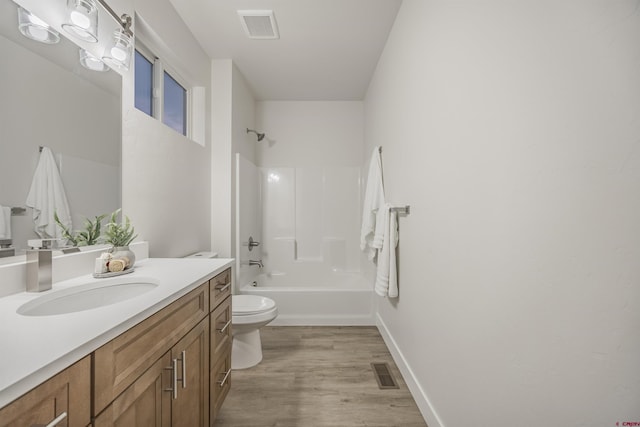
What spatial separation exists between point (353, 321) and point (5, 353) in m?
2.63

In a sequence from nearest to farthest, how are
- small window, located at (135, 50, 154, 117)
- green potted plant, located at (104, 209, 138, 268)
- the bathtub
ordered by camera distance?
green potted plant, located at (104, 209, 138, 268) < small window, located at (135, 50, 154, 117) < the bathtub

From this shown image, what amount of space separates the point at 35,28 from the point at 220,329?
143cm

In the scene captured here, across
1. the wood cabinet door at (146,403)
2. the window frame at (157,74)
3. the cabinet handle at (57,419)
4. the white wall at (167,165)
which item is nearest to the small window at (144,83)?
the window frame at (157,74)

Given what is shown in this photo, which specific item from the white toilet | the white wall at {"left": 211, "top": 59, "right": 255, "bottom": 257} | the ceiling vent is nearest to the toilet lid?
the white toilet

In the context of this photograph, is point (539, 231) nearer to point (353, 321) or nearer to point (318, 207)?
point (353, 321)

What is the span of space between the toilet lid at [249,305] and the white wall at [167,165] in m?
0.55

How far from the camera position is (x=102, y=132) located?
1319mm

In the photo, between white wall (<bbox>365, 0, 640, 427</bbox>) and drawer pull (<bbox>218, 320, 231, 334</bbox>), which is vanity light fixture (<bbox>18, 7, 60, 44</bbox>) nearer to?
drawer pull (<bbox>218, 320, 231, 334</bbox>)

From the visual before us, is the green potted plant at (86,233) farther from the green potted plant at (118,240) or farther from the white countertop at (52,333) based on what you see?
the white countertop at (52,333)

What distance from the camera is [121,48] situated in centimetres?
141

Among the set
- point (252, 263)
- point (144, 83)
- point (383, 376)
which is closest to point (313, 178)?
point (252, 263)

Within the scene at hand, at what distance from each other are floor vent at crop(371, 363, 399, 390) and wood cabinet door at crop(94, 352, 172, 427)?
1.37 meters

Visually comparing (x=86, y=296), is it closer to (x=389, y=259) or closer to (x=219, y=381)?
(x=219, y=381)

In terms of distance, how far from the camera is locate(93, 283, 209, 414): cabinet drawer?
2.14 ft
